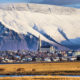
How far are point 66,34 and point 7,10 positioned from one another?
19474 millimetres

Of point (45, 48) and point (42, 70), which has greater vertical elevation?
point (45, 48)

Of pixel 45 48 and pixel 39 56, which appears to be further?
pixel 45 48

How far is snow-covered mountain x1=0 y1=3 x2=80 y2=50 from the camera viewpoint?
17500 centimetres

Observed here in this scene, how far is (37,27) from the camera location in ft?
590

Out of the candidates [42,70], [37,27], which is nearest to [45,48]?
[37,27]

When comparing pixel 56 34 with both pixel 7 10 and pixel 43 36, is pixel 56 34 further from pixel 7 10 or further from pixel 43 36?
pixel 7 10

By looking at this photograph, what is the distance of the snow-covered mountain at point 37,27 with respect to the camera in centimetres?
17500

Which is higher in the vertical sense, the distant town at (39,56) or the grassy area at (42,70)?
the distant town at (39,56)

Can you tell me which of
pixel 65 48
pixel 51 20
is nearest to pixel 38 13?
pixel 51 20

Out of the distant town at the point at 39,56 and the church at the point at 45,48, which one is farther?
the church at the point at 45,48

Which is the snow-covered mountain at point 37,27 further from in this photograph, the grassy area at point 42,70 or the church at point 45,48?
the grassy area at point 42,70

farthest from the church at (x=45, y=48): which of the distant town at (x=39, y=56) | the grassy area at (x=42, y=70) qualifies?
the grassy area at (x=42, y=70)

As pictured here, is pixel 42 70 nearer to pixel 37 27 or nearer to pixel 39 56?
pixel 39 56

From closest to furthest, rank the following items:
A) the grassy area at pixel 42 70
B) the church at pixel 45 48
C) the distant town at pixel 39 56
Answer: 1. the grassy area at pixel 42 70
2. the distant town at pixel 39 56
3. the church at pixel 45 48
